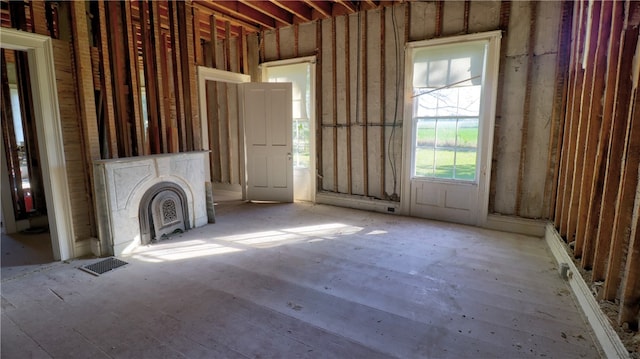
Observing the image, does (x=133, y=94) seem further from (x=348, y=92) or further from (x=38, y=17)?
(x=348, y=92)

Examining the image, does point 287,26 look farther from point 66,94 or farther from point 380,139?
point 66,94

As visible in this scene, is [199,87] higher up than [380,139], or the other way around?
[199,87]

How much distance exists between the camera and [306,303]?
8.27 feet

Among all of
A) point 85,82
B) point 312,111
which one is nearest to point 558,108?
point 312,111

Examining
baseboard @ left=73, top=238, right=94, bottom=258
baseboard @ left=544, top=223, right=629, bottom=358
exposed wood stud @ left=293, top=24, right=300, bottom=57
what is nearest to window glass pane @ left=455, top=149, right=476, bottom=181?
→ baseboard @ left=544, top=223, right=629, bottom=358

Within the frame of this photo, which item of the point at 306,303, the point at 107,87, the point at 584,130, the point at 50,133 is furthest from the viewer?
the point at 107,87

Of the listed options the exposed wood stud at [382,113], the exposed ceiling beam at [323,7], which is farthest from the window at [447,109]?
the exposed ceiling beam at [323,7]

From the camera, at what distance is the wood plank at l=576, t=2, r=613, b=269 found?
8.18ft

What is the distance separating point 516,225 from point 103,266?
4846 millimetres

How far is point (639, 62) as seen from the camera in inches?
72.9

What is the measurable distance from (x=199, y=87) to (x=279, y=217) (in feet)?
8.38

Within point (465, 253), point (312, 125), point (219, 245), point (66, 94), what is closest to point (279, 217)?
point (219, 245)

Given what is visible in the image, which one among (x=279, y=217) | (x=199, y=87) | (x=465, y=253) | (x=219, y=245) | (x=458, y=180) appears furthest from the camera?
(x=199, y=87)

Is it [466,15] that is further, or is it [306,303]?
[466,15]
